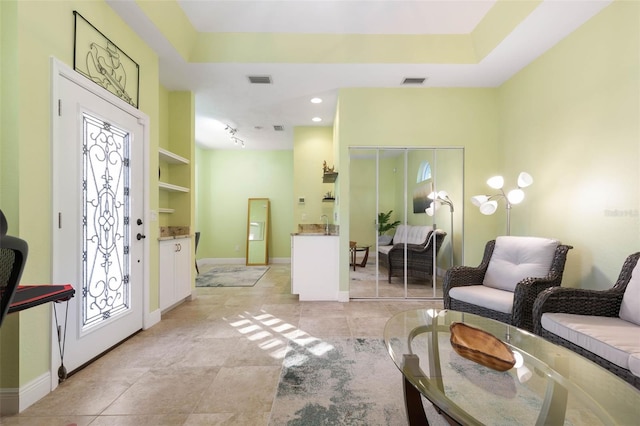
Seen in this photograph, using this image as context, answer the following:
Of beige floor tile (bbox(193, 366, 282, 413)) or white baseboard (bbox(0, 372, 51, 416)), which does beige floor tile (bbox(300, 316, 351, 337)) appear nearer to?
beige floor tile (bbox(193, 366, 282, 413))

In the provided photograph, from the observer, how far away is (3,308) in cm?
78

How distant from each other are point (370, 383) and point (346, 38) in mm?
3396

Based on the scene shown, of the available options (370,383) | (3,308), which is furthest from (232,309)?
(3,308)

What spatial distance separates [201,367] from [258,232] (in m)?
4.86

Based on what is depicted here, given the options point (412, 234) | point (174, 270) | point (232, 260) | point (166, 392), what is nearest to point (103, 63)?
point (174, 270)

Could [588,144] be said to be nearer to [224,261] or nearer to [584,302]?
[584,302]

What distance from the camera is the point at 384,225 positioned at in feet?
12.5

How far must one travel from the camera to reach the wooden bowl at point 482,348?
52.3 inches

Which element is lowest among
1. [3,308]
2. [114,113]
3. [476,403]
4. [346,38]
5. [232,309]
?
[232,309]

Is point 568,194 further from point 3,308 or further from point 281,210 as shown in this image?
point 281,210

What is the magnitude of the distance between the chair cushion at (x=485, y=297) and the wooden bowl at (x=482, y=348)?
0.92 metres

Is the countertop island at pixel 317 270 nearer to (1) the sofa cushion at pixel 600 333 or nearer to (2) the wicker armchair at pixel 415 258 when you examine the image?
(2) the wicker armchair at pixel 415 258

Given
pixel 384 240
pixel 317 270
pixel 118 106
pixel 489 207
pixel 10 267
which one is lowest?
pixel 317 270

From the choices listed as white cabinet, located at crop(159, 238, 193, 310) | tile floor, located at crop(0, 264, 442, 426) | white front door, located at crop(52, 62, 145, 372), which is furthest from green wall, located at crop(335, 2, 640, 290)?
white front door, located at crop(52, 62, 145, 372)
